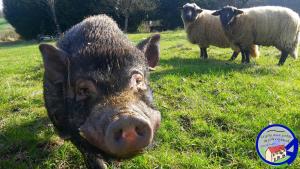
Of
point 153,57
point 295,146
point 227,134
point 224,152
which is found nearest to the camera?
point 295,146

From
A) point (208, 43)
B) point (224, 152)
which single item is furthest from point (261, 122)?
→ point (208, 43)

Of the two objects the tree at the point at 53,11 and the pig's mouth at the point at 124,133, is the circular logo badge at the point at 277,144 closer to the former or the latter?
the pig's mouth at the point at 124,133

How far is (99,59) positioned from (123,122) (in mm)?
867

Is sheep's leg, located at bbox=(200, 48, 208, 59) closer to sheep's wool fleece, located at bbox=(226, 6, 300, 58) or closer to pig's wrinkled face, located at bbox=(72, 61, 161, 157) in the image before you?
sheep's wool fleece, located at bbox=(226, 6, 300, 58)

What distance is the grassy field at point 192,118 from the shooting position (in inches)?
188

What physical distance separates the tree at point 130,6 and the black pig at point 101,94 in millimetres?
25031

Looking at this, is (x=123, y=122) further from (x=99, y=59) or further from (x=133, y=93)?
(x=99, y=59)

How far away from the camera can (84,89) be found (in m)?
3.48

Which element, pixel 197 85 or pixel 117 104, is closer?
pixel 117 104

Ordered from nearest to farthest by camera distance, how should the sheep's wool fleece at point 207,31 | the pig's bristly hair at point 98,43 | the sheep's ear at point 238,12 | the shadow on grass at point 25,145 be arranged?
the pig's bristly hair at point 98,43, the shadow on grass at point 25,145, the sheep's ear at point 238,12, the sheep's wool fleece at point 207,31

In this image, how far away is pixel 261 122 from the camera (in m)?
5.64

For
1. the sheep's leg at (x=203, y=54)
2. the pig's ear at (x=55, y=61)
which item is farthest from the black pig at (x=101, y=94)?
the sheep's leg at (x=203, y=54)

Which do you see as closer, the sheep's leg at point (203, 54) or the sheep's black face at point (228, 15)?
the sheep's black face at point (228, 15)

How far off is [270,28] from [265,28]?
0.13m
